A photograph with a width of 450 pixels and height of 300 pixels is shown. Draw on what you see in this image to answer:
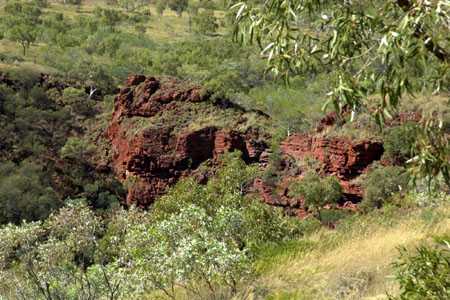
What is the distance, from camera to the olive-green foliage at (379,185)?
37312mm

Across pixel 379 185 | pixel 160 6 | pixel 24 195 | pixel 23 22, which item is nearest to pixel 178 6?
pixel 160 6

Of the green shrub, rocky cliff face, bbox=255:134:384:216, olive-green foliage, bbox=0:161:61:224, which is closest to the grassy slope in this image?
the green shrub

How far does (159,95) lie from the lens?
50.9m

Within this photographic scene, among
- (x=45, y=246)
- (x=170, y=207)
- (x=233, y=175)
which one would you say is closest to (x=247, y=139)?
(x=233, y=175)

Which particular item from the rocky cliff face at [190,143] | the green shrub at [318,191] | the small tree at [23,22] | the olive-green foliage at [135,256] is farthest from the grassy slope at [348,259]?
the small tree at [23,22]

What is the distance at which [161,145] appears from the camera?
47781 mm

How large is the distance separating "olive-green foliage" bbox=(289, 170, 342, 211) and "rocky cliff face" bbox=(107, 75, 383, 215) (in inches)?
49.3

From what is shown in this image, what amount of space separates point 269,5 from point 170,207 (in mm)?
18926

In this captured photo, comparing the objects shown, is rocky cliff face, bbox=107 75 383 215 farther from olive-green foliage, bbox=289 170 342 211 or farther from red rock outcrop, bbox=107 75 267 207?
olive-green foliage, bbox=289 170 342 211

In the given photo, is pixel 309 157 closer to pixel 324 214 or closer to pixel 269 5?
pixel 324 214

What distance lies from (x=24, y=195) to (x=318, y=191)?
18.2 meters

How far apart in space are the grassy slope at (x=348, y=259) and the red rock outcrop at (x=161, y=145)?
1466 inches

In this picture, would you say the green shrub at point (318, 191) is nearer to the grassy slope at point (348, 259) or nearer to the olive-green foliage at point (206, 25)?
the grassy slope at point (348, 259)

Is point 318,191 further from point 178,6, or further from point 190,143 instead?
point 178,6
